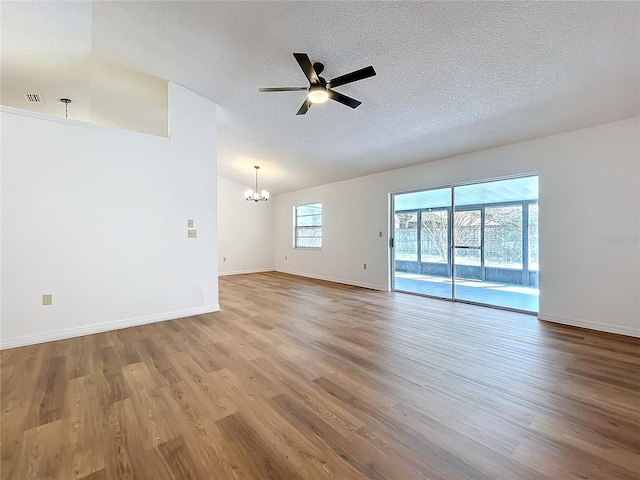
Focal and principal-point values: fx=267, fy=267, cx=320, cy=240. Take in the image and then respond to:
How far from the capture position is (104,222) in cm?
329

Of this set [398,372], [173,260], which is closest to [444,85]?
[398,372]

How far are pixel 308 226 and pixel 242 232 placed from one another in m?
2.11

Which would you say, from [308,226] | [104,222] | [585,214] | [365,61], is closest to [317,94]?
[365,61]

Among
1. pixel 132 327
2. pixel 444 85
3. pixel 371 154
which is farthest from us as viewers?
pixel 371 154

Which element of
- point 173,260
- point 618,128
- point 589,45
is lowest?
point 173,260

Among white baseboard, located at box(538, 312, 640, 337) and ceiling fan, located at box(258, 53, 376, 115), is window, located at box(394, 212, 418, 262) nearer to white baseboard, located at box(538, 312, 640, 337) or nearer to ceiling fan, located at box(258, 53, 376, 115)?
white baseboard, located at box(538, 312, 640, 337)

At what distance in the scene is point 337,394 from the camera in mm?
1926

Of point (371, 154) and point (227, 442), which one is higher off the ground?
point (371, 154)

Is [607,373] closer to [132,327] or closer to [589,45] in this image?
[589,45]

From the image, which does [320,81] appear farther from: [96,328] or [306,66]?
[96,328]

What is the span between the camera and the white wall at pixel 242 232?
800 cm

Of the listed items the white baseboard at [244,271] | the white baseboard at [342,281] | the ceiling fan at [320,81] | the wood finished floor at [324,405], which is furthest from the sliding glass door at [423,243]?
the white baseboard at [244,271]

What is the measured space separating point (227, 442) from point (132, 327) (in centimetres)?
272

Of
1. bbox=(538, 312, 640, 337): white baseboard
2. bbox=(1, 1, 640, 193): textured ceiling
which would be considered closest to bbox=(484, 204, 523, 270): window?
bbox=(538, 312, 640, 337): white baseboard
